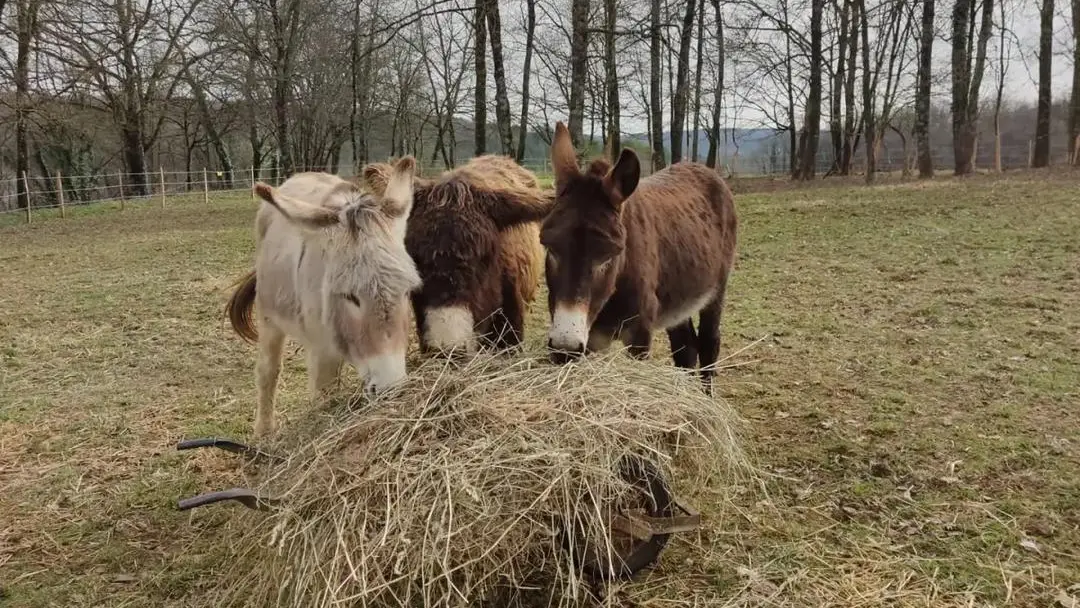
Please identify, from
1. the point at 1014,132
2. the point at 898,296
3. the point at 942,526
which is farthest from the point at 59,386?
the point at 1014,132

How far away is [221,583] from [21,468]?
2.41 m

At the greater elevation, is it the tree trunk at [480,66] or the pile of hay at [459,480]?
the tree trunk at [480,66]

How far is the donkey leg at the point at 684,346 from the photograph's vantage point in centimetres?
536

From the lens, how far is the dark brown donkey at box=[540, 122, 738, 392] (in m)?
3.19

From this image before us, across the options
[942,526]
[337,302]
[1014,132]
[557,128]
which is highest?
[1014,132]

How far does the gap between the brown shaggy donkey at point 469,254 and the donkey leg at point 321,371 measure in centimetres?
73

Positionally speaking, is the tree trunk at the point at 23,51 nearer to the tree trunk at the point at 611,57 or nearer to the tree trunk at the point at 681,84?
the tree trunk at the point at 611,57

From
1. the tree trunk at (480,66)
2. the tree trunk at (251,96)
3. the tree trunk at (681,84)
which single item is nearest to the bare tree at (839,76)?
the tree trunk at (681,84)

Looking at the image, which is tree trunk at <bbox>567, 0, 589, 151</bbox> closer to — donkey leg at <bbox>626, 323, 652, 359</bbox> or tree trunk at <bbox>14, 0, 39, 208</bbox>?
donkey leg at <bbox>626, 323, 652, 359</bbox>

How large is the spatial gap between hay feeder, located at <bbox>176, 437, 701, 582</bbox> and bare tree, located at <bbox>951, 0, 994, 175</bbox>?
22777 millimetres

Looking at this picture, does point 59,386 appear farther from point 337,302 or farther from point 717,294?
point 717,294

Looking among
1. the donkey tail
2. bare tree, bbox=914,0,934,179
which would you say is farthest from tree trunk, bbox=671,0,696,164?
A: the donkey tail

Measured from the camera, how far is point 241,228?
57.9 feet

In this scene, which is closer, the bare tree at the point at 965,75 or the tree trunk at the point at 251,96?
the bare tree at the point at 965,75
